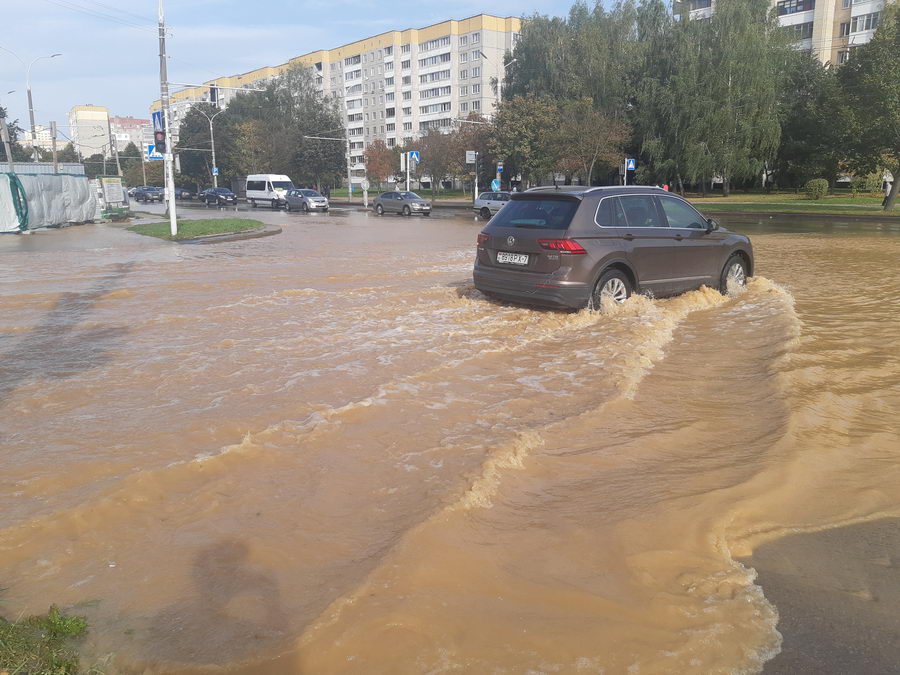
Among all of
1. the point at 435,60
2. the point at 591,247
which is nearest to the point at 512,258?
the point at 591,247

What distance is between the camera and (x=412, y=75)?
342 feet

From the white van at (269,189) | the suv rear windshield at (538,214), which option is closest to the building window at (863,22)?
the white van at (269,189)

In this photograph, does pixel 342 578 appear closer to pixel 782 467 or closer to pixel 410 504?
pixel 410 504

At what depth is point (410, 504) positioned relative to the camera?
161 inches

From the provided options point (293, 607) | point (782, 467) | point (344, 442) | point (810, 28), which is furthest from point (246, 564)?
point (810, 28)

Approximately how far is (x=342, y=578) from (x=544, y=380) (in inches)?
142

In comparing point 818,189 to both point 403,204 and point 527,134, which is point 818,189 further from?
point 403,204

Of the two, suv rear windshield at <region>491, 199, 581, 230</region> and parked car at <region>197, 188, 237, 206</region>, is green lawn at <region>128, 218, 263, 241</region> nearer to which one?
suv rear windshield at <region>491, 199, 581, 230</region>

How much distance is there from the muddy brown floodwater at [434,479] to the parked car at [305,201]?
39.9 meters

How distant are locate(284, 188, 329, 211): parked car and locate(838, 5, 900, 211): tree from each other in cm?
3111

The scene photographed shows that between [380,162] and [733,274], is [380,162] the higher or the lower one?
the higher one

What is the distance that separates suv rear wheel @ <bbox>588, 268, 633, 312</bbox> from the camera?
29.6ft

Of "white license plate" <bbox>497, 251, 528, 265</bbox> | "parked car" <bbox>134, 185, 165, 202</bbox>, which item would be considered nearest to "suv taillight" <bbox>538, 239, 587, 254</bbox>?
"white license plate" <bbox>497, 251, 528, 265</bbox>

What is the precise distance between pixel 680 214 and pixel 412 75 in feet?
332
